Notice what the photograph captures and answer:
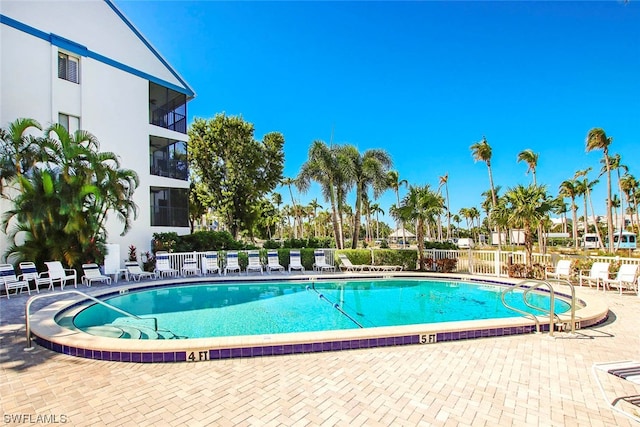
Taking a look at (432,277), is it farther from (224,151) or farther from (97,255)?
(224,151)

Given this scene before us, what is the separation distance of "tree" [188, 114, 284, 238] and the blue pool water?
11.3 m

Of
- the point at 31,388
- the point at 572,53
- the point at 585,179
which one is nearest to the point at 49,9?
the point at 31,388

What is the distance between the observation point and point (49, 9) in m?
13.4

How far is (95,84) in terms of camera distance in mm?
14828

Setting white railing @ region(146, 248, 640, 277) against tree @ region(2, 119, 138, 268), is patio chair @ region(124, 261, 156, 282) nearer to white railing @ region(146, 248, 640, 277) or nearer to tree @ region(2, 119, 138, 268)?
white railing @ region(146, 248, 640, 277)

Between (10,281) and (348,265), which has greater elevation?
(10,281)

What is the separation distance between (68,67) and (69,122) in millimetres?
2444

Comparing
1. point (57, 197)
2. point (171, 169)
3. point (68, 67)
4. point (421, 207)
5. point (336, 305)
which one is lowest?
point (336, 305)

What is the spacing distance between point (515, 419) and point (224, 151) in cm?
2266

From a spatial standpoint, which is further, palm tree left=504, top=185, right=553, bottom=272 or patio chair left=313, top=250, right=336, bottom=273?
patio chair left=313, top=250, right=336, bottom=273

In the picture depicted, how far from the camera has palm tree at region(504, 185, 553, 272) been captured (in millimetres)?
12047

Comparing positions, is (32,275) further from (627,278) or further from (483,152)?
(483,152)

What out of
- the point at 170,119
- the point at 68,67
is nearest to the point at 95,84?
the point at 68,67

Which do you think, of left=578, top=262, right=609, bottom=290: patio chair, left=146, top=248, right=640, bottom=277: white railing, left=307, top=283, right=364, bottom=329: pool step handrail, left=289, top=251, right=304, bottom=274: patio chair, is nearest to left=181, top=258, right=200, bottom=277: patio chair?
left=146, top=248, right=640, bottom=277: white railing
